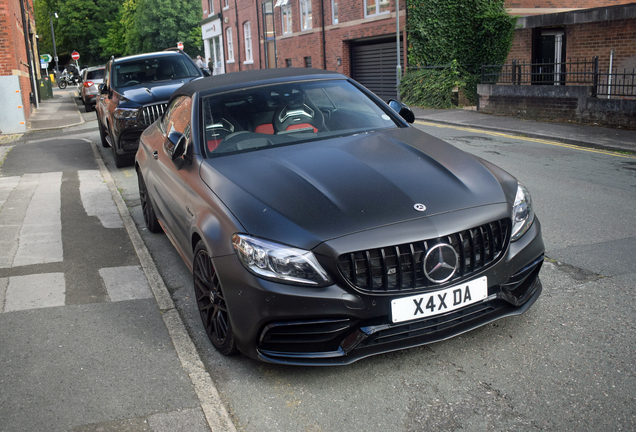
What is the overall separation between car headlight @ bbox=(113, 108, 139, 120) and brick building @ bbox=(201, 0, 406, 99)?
15.5 m

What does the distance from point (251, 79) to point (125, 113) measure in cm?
576

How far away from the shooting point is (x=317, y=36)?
3100 cm

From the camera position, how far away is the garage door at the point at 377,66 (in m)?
25.1

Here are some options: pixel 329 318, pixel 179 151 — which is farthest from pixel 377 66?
pixel 329 318

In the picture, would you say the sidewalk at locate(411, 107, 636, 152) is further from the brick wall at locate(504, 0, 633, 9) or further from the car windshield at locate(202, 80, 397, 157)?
the brick wall at locate(504, 0, 633, 9)

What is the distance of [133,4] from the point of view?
7031cm

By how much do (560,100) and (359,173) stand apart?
12.5 m

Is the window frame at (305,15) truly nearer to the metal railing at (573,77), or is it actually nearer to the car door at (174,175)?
the metal railing at (573,77)


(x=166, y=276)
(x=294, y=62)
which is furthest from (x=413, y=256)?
(x=294, y=62)

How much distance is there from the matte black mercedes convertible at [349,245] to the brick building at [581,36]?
14.8 meters

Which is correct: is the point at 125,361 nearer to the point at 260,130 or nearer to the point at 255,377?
the point at 255,377

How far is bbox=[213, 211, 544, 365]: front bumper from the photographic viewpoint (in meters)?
3.02

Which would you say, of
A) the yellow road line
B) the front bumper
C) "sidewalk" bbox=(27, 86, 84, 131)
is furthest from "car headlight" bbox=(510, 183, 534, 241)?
"sidewalk" bbox=(27, 86, 84, 131)

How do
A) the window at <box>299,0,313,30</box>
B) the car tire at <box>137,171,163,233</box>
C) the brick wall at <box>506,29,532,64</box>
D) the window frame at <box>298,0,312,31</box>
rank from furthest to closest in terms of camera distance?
the window at <box>299,0,313,30</box> → the window frame at <box>298,0,312,31</box> → the brick wall at <box>506,29,532,64</box> → the car tire at <box>137,171,163,233</box>
